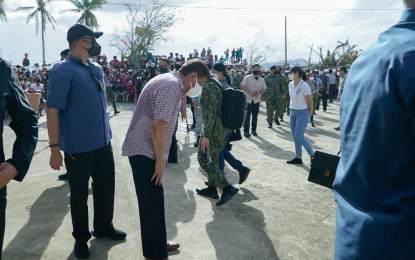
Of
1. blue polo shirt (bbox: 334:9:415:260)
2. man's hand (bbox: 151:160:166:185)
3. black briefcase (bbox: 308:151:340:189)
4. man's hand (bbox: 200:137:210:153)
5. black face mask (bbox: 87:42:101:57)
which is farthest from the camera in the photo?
man's hand (bbox: 200:137:210:153)

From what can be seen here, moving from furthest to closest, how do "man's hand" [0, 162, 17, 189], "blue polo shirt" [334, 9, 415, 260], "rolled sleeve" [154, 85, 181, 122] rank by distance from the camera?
"rolled sleeve" [154, 85, 181, 122] < "man's hand" [0, 162, 17, 189] < "blue polo shirt" [334, 9, 415, 260]

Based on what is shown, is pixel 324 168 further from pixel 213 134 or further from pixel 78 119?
pixel 213 134

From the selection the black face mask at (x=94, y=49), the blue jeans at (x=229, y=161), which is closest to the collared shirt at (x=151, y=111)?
the black face mask at (x=94, y=49)

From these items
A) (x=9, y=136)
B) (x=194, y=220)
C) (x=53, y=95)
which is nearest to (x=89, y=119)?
(x=53, y=95)

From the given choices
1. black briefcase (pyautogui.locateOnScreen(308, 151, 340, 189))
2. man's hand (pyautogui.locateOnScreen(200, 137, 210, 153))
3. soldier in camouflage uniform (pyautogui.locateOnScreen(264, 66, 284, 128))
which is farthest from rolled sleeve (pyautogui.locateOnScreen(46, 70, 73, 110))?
soldier in camouflage uniform (pyautogui.locateOnScreen(264, 66, 284, 128))

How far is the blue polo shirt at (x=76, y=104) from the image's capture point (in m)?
3.25

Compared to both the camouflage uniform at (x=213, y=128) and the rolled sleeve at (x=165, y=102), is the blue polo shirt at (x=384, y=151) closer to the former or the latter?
the rolled sleeve at (x=165, y=102)

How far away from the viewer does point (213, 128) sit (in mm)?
4805

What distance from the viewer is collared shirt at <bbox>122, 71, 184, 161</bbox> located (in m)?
2.89

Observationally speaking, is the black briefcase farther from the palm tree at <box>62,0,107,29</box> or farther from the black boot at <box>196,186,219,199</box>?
the palm tree at <box>62,0,107,29</box>

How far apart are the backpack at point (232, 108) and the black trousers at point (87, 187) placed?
5.25 feet

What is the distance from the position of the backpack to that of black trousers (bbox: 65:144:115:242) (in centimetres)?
160

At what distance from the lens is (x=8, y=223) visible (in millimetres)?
4145

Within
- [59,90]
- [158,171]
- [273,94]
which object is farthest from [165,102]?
[273,94]
